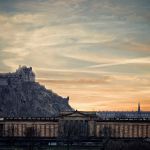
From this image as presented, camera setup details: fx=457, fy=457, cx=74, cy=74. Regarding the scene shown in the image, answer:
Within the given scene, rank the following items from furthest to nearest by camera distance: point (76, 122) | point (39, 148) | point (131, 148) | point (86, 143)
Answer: point (76, 122) → point (86, 143) → point (39, 148) → point (131, 148)

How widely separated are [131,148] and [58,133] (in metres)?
62.8

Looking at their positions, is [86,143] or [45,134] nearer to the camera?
[86,143]

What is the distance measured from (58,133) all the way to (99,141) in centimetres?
2541

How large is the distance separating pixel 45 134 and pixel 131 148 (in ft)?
219

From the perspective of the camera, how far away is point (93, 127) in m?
146

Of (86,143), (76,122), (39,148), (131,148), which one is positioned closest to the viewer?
(131,148)

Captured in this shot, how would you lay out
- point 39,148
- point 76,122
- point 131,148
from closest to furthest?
point 131,148, point 39,148, point 76,122

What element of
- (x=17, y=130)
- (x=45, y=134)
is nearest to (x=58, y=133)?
(x=45, y=134)

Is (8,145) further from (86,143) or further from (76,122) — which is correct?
(76,122)

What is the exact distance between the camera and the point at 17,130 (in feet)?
494

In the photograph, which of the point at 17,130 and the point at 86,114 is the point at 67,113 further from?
the point at 17,130

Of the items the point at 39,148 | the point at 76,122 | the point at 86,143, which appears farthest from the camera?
the point at 76,122

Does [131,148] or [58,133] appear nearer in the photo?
[131,148]

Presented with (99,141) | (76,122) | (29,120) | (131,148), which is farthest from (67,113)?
(131,148)
